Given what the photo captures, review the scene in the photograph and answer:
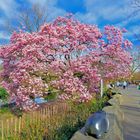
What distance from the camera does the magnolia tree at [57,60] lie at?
34.3 ft

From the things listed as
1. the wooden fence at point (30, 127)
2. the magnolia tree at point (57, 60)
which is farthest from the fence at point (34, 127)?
the magnolia tree at point (57, 60)

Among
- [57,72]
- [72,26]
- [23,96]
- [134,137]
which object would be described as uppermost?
[72,26]

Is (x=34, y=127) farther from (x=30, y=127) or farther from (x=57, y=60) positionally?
(x=57, y=60)

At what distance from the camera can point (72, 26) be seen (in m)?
11.4

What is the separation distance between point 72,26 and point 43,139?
17.2 feet

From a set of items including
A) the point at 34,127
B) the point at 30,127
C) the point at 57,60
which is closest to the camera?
the point at 34,127

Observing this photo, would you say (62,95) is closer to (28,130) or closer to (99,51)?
(99,51)

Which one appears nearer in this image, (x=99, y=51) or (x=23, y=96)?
(x=23, y=96)

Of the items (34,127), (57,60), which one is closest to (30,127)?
(34,127)

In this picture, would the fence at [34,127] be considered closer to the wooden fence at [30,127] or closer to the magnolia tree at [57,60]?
the wooden fence at [30,127]

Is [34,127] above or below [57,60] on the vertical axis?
below

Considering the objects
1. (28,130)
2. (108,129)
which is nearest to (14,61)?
(28,130)

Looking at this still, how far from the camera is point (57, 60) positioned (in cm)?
1101

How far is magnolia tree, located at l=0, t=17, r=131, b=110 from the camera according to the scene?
412 inches
